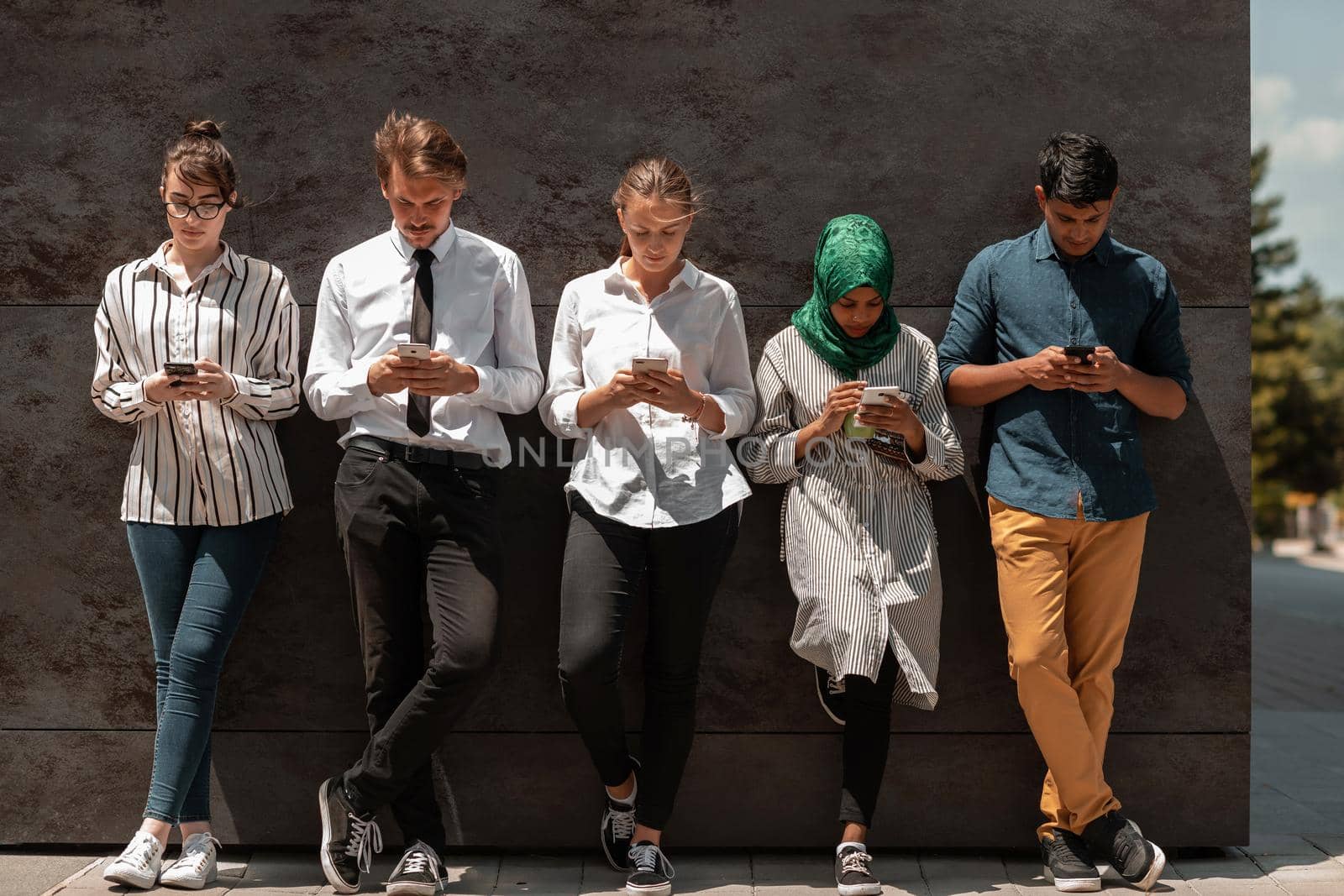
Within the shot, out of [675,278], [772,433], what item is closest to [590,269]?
[675,278]

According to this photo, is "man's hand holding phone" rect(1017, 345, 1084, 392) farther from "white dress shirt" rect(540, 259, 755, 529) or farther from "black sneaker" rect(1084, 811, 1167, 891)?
"black sneaker" rect(1084, 811, 1167, 891)

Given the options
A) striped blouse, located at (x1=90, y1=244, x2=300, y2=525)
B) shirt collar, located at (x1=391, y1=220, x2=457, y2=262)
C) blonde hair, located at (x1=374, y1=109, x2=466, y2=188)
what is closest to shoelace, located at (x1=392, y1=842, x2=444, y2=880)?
striped blouse, located at (x1=90, y1=244, x2=300, y2=525)

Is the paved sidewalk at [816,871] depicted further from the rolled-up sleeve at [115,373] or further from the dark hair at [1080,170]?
the dark hair at [1080,170]

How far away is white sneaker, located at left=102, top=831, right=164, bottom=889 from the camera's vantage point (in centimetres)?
374

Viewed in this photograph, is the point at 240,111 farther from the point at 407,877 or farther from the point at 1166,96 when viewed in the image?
the point at 1166,96

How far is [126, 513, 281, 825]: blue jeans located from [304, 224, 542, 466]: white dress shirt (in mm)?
552

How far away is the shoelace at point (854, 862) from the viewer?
151 inches

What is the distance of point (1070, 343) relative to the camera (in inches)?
156

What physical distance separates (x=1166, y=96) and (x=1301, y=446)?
4965cm

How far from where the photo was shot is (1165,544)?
171 inches

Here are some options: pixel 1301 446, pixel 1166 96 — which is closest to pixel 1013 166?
pixel 1166 96

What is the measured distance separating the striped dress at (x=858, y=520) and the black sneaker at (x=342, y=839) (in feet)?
4.89

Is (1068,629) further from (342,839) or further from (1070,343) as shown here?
(342,839)

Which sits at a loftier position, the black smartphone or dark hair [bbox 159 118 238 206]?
dark hair [bbox 159 118 238 206]
